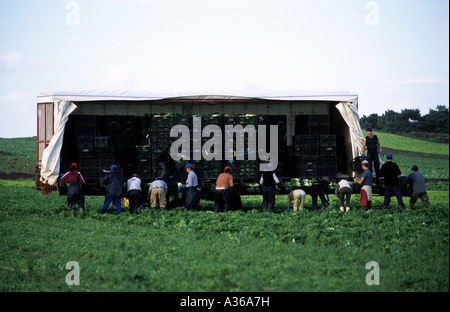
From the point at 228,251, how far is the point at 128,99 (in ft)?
27.0

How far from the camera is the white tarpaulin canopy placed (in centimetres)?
1700

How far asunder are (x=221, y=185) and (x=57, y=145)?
506 centimetres

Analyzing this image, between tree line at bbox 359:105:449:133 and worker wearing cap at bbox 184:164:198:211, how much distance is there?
6600 centimetres

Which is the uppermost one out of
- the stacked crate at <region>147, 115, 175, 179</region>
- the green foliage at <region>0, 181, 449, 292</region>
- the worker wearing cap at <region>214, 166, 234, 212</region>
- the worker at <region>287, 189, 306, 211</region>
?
the stacked crate at <region>147, 115, 175, 179</region>

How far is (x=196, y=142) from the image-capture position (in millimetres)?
17359

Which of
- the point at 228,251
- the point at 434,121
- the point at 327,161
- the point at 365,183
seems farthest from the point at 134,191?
the point at 434,121

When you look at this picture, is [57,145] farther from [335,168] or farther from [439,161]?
[439,161]

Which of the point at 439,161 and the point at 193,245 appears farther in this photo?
the point at 439,161

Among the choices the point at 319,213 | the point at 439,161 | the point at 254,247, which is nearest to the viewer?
the point at 254,247

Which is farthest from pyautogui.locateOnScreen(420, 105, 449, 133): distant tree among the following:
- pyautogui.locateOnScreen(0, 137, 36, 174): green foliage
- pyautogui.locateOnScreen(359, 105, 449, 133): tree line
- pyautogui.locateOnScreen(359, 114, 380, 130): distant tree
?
pyautogui.locateOnScreen(0, 137, 36, 174): green foliage

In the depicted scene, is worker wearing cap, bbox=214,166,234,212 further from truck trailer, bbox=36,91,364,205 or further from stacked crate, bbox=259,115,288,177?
stacked crate, bbox=259,115,288,177

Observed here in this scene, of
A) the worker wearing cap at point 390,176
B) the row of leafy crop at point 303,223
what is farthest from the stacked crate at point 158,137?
the worker wearing cap at point 390,176
